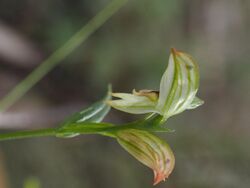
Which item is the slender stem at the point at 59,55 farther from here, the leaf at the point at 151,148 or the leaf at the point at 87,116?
→ the leaf at the point at 151,148

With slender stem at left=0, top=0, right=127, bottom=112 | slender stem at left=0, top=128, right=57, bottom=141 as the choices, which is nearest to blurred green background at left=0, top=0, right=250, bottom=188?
slender stem at left=0, top=0, right=127, bottom=112

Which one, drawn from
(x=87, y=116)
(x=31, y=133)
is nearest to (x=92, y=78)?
(x=87, y=116)

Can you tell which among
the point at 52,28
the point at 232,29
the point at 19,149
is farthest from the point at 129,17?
the point at 19,149

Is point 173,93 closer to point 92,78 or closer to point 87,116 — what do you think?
point 87,116

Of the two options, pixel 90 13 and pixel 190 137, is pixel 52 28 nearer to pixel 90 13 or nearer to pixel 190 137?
pixel 90 13

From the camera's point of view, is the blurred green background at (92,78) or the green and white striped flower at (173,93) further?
the blurred green background at (92,78)

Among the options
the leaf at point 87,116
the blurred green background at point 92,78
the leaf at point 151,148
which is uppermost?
the blurred green background at point 92,78

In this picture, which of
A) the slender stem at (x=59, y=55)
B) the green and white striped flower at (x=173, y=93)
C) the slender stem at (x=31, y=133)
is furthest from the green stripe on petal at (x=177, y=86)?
the slender stem at (x=59, y=55)
